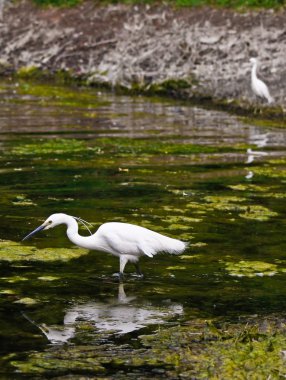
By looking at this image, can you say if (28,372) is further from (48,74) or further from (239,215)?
(48,74)

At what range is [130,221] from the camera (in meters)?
17.6

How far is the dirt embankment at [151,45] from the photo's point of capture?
37094 mm

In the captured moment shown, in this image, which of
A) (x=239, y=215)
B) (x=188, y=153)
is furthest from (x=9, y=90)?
(x=239, y=215)

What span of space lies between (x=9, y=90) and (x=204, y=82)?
7981 mm

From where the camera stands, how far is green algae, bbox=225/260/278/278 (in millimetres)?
14531

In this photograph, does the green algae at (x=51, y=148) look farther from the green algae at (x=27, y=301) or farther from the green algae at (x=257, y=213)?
the green algae at (x=27, y=301)

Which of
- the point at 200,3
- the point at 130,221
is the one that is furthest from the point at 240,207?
the point at 200,3

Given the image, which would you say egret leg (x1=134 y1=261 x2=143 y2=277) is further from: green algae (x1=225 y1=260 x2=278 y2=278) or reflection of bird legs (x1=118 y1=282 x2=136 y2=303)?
green algae (x1=225 y1=260 x2=278 y2=278)

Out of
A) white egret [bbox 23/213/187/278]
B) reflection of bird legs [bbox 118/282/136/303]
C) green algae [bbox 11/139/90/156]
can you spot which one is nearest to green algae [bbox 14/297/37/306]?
reflection of bird legs [bbox 118/282/136/303]

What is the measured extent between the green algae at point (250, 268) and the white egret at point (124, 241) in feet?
3.16

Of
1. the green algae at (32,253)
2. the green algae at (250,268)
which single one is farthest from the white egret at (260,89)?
the green algae at (250,268)

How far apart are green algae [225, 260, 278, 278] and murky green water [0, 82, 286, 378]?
2 cm

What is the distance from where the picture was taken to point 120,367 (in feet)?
34.4

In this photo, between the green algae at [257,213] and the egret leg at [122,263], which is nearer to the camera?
the egret leg at [122,263]
